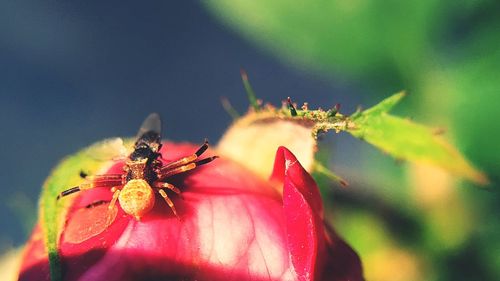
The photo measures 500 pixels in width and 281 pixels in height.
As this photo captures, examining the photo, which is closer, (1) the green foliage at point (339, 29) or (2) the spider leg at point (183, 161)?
(2) the spider leg at point (183, 161)

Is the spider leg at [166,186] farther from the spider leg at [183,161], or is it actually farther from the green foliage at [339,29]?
the green foliage at [339,29]

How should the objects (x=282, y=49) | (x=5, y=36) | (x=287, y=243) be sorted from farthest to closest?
(x=5, y=36)
(x=282, y=49)
(x=287, y=243)

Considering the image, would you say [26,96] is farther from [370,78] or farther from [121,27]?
[370,78]

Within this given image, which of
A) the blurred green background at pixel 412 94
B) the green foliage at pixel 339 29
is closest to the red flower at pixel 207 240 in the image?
the blurred green background at pixel 412 94

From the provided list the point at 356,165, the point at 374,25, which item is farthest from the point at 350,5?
the point at 356,165

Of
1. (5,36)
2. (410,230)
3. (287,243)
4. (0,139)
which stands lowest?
(287,243)

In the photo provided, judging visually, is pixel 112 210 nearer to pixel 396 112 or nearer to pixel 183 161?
pixel 183 161

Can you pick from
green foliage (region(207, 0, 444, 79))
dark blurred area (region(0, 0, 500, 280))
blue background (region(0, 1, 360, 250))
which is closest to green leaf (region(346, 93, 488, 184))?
dark blurred area (region(0, 0, 500, 280))
